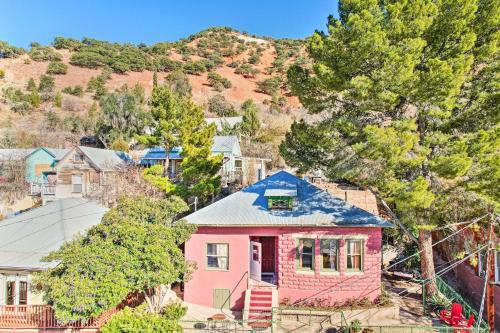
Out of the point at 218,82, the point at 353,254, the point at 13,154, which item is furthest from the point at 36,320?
the point at 218,82

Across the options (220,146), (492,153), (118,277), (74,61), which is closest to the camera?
(118,277)

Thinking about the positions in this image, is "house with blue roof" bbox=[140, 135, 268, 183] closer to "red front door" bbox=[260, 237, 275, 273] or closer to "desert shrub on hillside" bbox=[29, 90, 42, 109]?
"red front door" bbox=[260, 237, 275, 273]

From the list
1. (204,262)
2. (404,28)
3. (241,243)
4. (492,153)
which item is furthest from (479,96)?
(204,262)

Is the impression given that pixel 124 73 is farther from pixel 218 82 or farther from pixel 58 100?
pixel 58 100

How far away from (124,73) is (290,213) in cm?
8395

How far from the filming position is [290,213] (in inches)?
688

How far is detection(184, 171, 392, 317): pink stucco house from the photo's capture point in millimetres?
16609

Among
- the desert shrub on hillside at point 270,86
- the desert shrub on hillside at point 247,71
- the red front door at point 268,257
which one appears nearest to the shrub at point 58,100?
the desert shrub on hillside at point 270,86

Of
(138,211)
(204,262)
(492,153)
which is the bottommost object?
(204,262)

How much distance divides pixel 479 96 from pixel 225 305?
14018mm

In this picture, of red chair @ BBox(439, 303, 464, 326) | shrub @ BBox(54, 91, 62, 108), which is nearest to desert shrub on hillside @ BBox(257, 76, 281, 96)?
shrub @ BBox(54, 91, 62, 108)

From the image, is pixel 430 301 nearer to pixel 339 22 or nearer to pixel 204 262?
pixel 204 262

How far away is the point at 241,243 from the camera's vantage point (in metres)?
17.4

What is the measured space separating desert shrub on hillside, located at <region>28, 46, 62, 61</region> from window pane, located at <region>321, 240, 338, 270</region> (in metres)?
93.9
